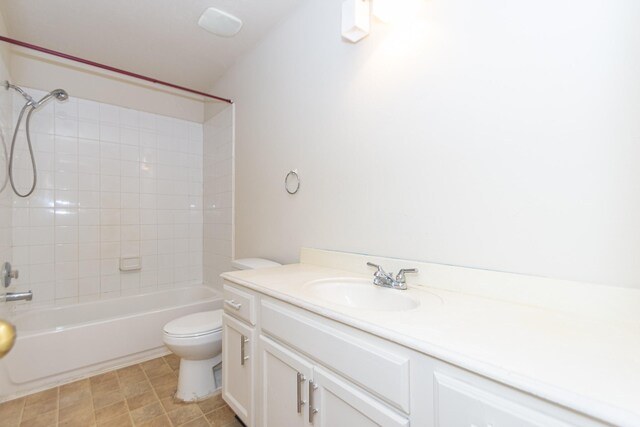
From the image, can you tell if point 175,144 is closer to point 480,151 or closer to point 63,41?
point 63,41

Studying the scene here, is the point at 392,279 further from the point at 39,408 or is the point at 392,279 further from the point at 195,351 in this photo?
the point at 39,408

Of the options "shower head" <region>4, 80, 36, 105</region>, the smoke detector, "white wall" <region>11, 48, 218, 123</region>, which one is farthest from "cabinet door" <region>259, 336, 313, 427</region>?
"shower head" <region>4, 80, 36, 105</region>

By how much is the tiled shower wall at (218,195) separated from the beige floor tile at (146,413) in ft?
3.84

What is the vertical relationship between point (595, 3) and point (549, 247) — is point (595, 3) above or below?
above

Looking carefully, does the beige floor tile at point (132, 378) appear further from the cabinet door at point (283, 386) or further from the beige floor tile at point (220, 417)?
the cabinet door at point (283, 386)

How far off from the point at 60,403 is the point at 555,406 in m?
2.40

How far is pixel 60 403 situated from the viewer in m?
1.71

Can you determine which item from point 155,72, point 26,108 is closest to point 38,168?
point 26,108

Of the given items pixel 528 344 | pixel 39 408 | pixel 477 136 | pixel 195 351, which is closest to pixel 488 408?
pixel 528 344

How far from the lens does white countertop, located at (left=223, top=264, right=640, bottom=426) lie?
478 mm

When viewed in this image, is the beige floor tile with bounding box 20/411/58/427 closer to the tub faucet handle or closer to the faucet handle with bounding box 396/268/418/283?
the tub faucet handle

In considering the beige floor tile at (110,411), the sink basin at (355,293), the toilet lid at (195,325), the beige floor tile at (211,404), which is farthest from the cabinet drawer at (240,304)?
the beige floor tile at (110,411)

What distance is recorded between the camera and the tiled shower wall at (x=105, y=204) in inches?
91.0

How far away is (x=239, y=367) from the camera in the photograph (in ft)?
4.53
